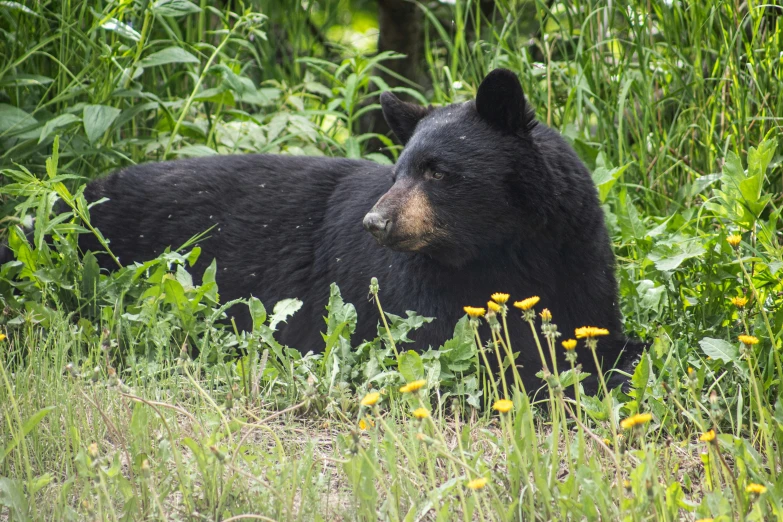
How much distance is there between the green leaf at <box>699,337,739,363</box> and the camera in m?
2.67

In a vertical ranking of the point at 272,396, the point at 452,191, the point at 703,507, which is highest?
the point at 452,191

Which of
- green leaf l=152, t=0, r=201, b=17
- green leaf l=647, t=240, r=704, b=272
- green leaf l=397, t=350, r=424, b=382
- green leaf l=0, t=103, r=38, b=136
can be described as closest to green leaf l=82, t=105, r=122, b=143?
→ green leaf l=0, t=103, r=38, b=136

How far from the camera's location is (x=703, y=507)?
1.85 meters

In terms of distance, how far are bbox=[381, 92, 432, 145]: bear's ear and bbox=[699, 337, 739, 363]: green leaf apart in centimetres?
157

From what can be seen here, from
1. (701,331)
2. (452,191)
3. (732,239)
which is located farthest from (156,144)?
(732,239)

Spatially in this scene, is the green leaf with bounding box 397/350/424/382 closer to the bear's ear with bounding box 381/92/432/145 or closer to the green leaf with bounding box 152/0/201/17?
the bear's ear with bounding box 381/92/432/145

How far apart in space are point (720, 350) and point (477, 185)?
41.6 inches

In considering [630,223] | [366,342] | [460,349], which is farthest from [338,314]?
[630,223]

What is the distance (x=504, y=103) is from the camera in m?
3.28

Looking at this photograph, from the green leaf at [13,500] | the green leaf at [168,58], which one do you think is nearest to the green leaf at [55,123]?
the green leaf at [168,58]

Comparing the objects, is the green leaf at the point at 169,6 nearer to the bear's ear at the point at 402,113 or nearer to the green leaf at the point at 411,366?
the bear's ear at the point at 402,113

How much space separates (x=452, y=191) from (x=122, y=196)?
1.84m

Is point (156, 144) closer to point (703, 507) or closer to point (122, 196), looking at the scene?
point (122, 196)

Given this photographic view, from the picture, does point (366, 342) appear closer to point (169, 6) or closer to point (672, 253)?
point (672, 253)
